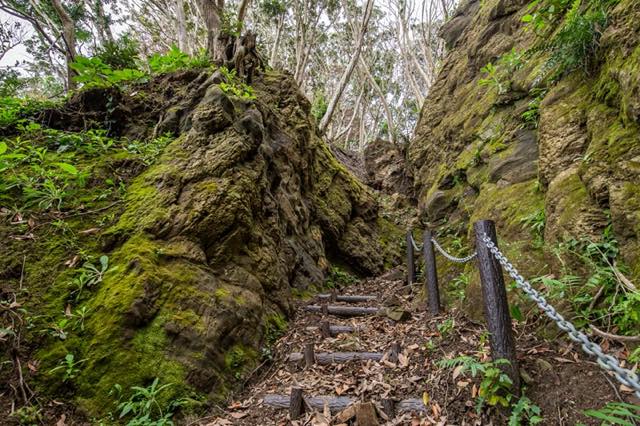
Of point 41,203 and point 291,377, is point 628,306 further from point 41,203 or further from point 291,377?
point 41,203

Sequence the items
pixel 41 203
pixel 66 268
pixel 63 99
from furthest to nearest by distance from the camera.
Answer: pixel 63 99
pixel 41 203
pixel 66 268

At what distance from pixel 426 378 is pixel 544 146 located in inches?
132

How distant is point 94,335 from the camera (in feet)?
10.7

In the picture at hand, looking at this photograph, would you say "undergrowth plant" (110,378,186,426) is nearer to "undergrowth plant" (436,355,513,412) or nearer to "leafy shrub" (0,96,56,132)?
"undergrowth plant" (436,355,513,412)

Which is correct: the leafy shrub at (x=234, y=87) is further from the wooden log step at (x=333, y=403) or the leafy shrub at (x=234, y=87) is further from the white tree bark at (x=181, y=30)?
the white tree bark at (x=181, y=30)

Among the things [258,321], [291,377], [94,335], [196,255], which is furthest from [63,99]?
[291,377]

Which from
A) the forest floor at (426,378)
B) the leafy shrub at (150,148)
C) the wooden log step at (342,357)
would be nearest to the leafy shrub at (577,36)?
the forest floor at (426,378)

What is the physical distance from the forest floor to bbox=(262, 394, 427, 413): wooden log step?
48mm

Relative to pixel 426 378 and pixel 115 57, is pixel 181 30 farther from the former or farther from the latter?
pixel 426 378

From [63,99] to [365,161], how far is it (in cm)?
1474

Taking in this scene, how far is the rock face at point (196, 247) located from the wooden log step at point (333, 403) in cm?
60

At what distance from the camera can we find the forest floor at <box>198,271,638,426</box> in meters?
2.43

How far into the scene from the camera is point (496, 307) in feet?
8.97

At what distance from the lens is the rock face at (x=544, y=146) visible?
309cm
